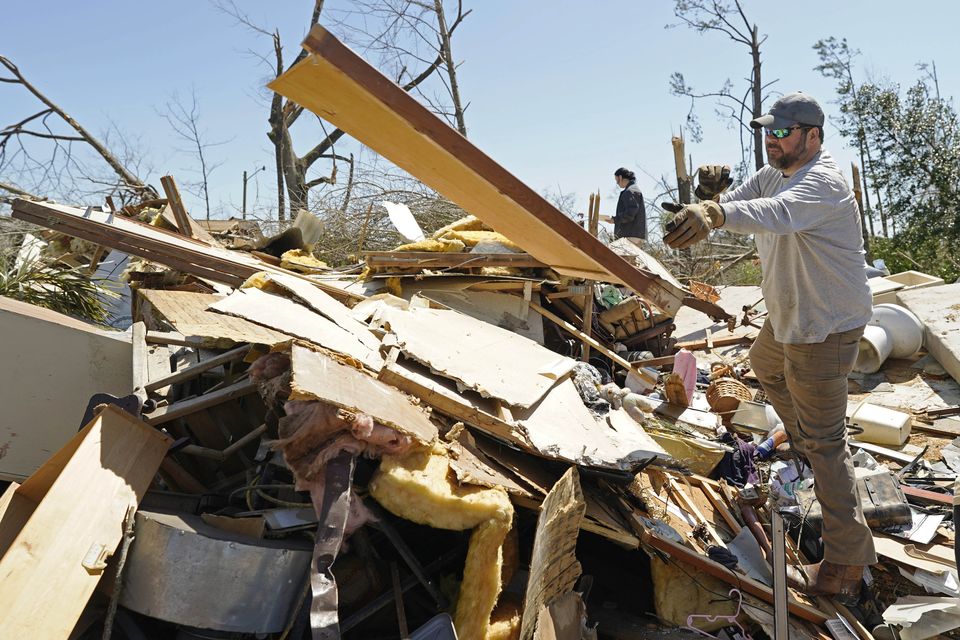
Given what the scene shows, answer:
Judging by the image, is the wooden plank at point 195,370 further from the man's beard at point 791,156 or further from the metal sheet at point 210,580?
the man's beard at point 791,156

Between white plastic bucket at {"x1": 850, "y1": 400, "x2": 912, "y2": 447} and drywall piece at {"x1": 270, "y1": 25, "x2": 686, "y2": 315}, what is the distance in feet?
8.58

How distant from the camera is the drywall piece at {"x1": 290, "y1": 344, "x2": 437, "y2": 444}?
2297 mm

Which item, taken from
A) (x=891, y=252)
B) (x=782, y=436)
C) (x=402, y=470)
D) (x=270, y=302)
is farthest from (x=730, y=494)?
(x=891, y=252)

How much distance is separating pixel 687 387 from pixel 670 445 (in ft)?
3.02

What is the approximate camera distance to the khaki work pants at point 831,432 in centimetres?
290

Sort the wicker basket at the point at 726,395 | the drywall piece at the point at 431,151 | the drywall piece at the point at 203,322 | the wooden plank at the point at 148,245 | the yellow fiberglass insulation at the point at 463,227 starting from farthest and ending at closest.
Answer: the yellow fiberglass insulation at the point at 463,227, the wicker basket at the point at 726,395, the wooden plank at the point at 148,245, the drywall piece at the point at 203,322, the drywall piece at the point at 431,151

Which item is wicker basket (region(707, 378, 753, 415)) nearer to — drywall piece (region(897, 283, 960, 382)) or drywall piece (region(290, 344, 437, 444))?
drywall piece (region(897, 283, 960, 382))

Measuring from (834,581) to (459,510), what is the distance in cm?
184

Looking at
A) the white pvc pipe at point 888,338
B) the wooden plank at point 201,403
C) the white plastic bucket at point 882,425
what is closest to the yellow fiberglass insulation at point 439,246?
the wooden plank at point 201,403

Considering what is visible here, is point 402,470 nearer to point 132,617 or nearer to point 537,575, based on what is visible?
point 537,575

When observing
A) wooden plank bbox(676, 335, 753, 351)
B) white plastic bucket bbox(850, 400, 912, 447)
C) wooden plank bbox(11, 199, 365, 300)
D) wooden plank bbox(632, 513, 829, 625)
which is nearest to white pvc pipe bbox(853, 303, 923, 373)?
wooden plank bbox(676, 335, 753, 351)

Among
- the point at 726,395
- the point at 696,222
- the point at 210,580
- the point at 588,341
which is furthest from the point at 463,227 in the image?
the point at 210,580

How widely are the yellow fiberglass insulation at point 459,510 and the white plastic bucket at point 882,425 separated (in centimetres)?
354

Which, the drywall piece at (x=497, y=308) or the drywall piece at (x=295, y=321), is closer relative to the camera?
the drywall piece at (x=295, y=321)
